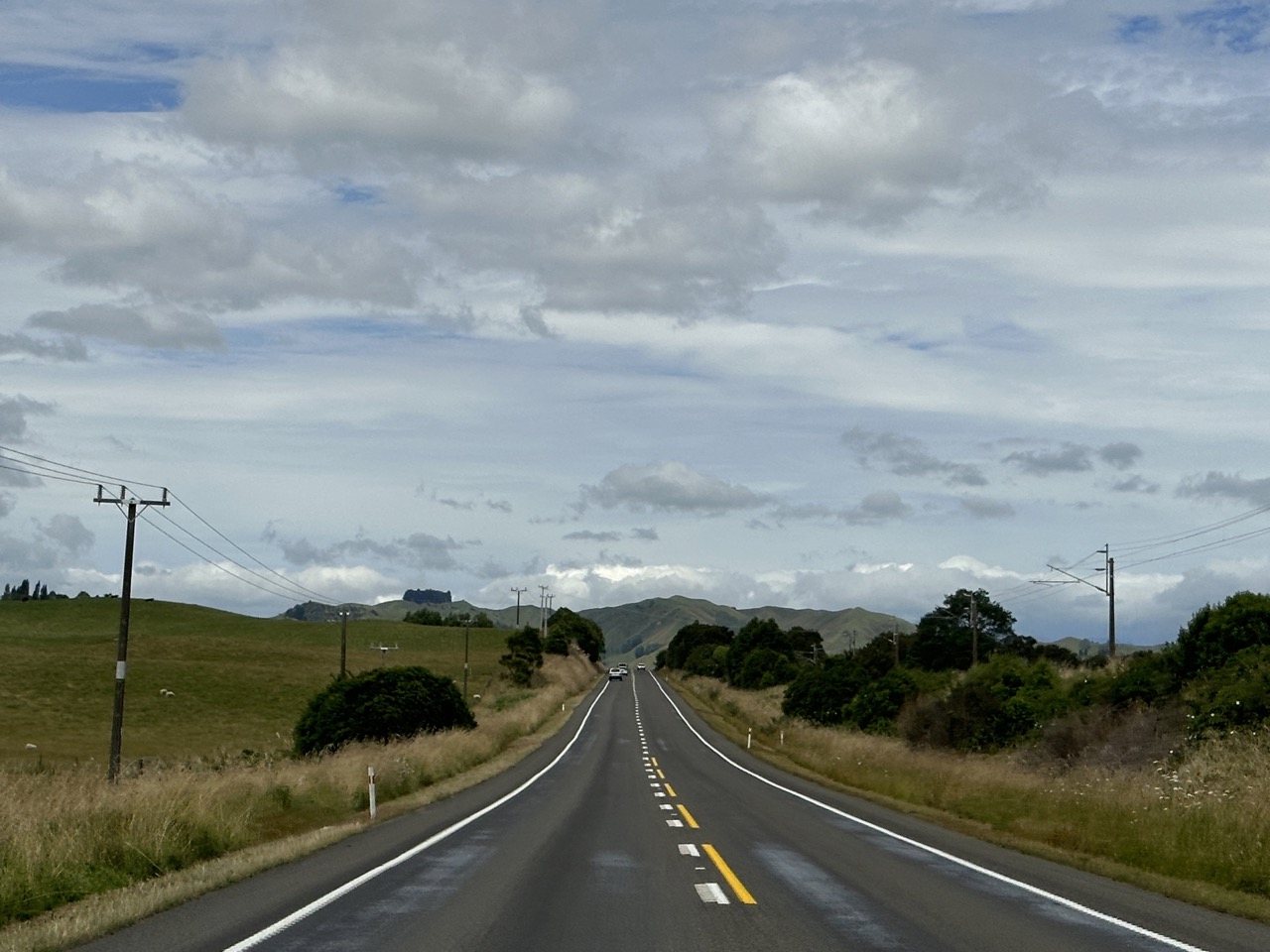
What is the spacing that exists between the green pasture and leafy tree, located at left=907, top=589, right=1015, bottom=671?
50.1 m

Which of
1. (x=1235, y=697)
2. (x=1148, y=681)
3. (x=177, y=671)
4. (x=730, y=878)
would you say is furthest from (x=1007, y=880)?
(x=177, y=671)

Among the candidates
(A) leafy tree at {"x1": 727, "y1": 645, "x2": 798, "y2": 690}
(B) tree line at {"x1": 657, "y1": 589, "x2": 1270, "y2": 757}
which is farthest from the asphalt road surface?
(A) leafy tree at {"x1": 727, "y1": 645, "x2": 798, "y2": 690}

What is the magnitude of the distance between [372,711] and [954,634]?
109474 millimetres

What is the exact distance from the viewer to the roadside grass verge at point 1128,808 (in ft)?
51.1

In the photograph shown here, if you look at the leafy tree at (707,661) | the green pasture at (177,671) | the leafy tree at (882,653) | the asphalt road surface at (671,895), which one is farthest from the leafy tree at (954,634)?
the asphalt road surface at (671,895)

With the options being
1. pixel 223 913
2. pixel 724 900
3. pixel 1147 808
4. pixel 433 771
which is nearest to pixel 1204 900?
pixel 724 900

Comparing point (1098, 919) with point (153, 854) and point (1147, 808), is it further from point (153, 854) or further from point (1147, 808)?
point (153, 854)

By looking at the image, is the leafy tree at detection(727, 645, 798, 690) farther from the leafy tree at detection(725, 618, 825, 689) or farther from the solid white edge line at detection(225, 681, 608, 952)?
the solid white edge line at detection(225, 681, 608, 952)

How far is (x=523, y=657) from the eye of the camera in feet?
387

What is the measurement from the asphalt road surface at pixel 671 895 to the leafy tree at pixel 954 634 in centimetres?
11731

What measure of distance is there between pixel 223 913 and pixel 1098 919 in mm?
8871

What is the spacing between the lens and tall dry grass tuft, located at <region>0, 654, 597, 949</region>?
43.7 ft

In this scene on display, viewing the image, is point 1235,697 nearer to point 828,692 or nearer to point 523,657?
point 828,692

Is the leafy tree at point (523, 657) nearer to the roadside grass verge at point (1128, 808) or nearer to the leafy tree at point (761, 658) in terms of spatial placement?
the leafy tree at point (761, 658)
